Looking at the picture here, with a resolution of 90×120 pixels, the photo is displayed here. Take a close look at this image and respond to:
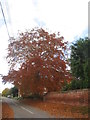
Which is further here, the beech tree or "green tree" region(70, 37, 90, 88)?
the beech tree

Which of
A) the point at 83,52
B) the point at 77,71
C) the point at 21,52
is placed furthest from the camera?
the point at 21,52

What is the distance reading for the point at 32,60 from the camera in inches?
1484

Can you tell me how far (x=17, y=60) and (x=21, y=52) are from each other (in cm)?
152

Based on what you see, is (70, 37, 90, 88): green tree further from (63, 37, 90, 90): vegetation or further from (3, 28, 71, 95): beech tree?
(3, 28, 71, 95): beech tree

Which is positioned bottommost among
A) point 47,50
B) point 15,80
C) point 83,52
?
point 15,80

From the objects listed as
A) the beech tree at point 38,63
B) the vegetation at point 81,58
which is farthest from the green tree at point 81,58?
the beech tree at point 38,63

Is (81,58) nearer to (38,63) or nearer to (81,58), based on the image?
(81,58)

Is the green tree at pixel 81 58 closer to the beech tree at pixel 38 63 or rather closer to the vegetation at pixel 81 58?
the vegetation at pixel 81 58

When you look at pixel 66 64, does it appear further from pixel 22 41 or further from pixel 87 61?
pixel 87 61

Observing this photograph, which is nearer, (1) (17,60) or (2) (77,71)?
(2) (77,71)

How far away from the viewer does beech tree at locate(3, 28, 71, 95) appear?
38.0 m

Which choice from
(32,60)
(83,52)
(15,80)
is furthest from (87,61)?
(15,80)

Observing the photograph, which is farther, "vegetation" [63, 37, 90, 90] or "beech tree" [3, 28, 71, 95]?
"beech tree" [3, 28, 71, 95]

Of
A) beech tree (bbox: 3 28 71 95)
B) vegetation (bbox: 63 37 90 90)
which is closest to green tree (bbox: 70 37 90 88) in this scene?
vegetation (bbox: 63 37 90 90)
